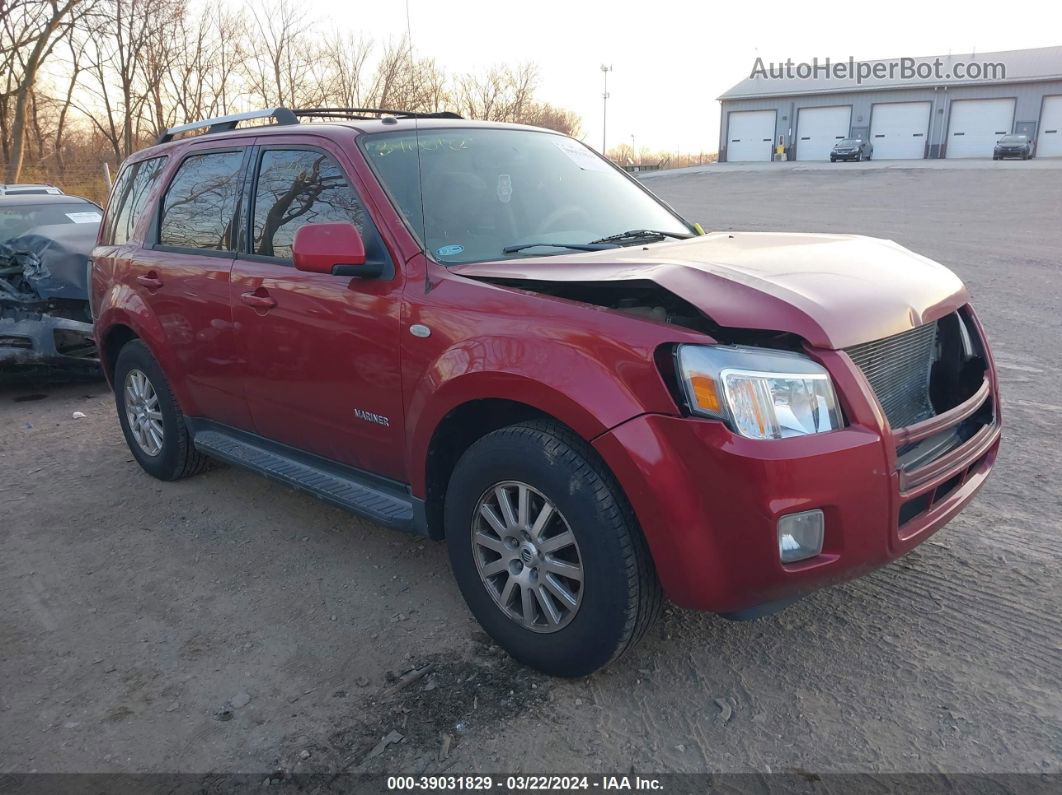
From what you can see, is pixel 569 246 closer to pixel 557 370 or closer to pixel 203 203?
pixel 557 370

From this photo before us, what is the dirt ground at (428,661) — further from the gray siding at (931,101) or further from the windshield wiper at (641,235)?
the gray siding at (931,101)

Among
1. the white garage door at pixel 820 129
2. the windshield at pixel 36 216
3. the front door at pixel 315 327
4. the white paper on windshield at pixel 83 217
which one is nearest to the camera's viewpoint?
the front door at pixel 315 327

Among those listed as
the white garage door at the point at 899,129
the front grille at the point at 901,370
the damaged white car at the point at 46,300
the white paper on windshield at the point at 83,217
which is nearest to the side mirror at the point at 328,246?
the front grille at the point at 901,370

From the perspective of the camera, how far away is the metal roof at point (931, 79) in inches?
1828

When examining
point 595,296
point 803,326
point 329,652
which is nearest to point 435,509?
point 329,652

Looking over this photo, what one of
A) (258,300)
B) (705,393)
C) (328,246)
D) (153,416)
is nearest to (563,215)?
(328,246)

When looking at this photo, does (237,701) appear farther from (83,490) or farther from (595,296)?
(83,490)

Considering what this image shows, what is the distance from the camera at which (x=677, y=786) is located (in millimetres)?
2377

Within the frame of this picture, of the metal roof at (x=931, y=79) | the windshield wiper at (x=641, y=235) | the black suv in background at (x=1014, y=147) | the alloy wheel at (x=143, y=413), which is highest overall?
the metal roof at (x=931, y=79)

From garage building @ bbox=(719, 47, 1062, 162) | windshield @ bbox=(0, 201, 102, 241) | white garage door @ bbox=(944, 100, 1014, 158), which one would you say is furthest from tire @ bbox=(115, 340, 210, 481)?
white garage door @ bbox=(944, 100, 1014, 158)

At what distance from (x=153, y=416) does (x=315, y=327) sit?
2.01 metres

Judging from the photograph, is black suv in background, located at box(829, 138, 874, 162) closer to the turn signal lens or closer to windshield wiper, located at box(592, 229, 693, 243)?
windshield wiper, located at box(592, 229, 693, 243)

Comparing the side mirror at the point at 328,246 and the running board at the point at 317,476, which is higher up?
the side mirror at the point at 328,246

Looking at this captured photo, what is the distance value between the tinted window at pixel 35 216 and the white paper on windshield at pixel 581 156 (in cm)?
635
